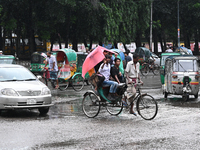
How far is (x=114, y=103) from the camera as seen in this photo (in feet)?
38.0

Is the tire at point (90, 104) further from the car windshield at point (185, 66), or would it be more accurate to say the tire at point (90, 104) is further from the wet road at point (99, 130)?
the car windshield at point (185, 66)

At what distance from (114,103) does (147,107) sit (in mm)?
983

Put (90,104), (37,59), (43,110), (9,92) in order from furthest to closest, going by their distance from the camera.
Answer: (37,59) → (43,110) → (9,92) → (90,104)

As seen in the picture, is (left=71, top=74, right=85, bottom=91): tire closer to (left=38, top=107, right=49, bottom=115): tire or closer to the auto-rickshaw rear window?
(left=38, top=107, right=49, bottom=115): tire

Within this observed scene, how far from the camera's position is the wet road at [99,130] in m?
7.95

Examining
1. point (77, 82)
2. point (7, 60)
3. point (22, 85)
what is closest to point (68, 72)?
point (77, 82)

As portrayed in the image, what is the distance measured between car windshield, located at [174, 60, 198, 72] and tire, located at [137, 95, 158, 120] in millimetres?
5479

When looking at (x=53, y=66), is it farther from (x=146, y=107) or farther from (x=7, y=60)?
(x=146, y=107)

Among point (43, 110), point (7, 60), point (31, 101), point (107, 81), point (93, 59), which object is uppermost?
point (7, 60)

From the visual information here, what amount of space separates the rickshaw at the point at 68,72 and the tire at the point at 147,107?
933cm

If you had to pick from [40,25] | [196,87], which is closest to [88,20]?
[40,25]

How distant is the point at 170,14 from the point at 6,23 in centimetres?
2513

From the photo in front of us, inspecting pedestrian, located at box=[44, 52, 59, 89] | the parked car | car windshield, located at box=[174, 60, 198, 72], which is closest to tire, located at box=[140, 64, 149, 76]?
pedestrian, located at box=[44, 52, 59, 89]

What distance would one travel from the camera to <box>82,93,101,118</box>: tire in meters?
11.6
